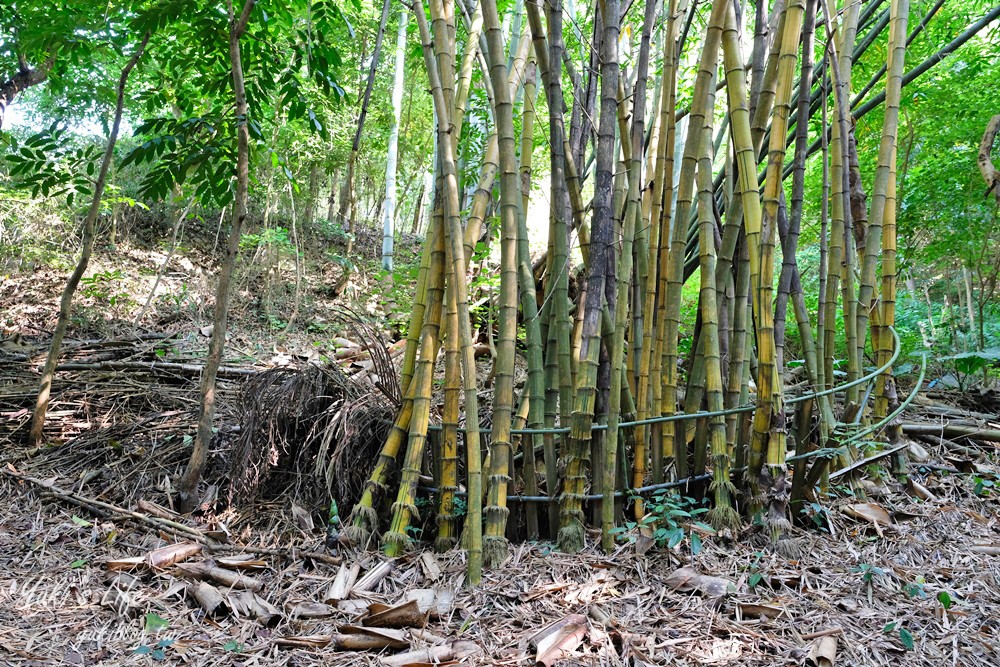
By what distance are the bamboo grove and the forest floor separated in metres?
0.12

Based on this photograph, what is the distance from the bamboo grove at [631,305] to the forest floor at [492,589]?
12 cm

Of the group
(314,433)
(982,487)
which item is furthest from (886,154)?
(314,433)

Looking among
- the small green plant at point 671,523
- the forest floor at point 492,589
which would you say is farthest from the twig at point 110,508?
the small green plant at point 671,523

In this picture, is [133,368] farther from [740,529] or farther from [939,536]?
[939,536]

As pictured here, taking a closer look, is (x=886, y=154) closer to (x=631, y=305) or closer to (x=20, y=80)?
(x=631, y=305)

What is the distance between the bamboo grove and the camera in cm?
168

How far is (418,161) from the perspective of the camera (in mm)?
11219

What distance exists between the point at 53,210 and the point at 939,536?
255 inches

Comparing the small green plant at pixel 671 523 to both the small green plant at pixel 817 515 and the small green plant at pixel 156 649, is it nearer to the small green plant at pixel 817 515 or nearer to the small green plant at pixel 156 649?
the small green plant at pixel 817 515

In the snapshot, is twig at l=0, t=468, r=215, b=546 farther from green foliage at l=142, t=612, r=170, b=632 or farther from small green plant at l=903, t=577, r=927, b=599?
small green plant at l=903, t=577, r=927, b=599

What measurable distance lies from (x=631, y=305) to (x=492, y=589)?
0.99 meters

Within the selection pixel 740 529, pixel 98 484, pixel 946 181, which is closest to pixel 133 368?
pixel 98 484

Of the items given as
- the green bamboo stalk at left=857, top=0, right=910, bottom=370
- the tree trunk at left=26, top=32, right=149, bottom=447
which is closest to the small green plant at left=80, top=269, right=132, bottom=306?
the tree trunk at left=26, top=32, right=149, bottom=447

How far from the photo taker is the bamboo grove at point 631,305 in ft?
5.51
